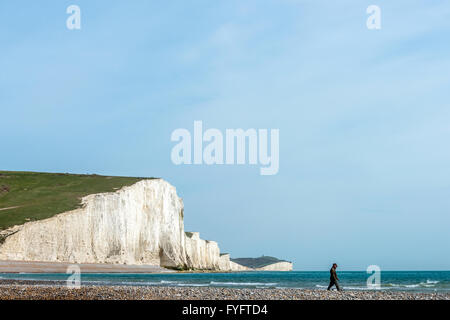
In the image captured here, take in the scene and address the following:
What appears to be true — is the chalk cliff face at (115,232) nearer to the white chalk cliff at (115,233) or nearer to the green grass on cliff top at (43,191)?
the white chalk cliff at (115,233)

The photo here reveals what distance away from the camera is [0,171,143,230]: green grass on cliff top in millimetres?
65688

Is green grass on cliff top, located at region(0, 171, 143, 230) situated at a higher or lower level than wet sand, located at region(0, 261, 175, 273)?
higher

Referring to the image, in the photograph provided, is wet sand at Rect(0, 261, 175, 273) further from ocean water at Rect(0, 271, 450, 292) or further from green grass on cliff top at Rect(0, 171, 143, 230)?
green grass on cliff top at Rect(0, 171, 143, 230)

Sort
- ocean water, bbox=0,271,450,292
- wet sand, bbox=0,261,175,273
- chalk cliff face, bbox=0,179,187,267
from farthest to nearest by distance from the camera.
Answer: chalk cliff face, bbox=0,179,187,267 < wet sand, bbox=0,261,175,273 < ocean water, bbox=0,271,450,292

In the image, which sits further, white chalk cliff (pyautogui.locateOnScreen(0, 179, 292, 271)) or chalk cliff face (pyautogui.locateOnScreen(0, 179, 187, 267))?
chalk cliff face (pyautogui.locateOnScreen(0, 179, 187, 267))

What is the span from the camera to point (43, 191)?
8112 cm

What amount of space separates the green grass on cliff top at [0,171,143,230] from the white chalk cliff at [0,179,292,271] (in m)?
2.13

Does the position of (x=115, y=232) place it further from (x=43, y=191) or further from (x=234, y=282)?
(x=234, y=282)

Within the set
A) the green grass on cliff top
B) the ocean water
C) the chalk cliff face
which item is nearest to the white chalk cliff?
the chalk cliff face

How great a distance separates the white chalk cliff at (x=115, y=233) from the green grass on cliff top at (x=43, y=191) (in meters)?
2.13

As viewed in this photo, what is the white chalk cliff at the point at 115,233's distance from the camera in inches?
2420
